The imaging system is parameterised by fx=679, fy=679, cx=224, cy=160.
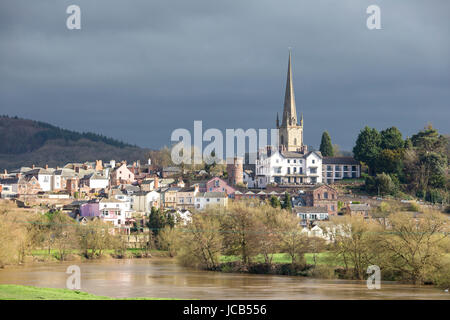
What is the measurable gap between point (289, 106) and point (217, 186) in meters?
30.0

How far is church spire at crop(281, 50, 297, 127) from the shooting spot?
11999cm

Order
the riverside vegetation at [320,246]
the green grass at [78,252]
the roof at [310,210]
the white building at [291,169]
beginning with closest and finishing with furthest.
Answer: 1. the riverside vegetation at [320,246]
2. the green grass at [78,252]
3. the roof at [310,210]
4. the white building at [291,169]

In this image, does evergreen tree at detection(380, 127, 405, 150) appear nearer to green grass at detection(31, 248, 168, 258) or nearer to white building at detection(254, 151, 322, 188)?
white building at detection(254, 151, 322, 188)

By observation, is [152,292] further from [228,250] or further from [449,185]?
[449,185]

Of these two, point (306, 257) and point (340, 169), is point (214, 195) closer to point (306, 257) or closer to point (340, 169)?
point (340, 169)

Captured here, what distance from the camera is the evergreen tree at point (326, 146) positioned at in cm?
11531

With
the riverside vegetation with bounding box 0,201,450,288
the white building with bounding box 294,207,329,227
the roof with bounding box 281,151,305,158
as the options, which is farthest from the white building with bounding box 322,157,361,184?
the riverside vegetation with bounding box 0,201,450,288

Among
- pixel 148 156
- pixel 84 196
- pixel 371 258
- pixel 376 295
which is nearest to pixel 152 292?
pixel 376 295

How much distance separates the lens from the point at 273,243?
2138 inches

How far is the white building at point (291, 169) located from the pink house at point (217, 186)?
6349 mm

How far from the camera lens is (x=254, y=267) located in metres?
54.6

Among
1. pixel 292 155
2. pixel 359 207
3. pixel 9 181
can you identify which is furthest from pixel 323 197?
pixel 9 181

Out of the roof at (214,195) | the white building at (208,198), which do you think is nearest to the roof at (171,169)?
the white building at (208,198)

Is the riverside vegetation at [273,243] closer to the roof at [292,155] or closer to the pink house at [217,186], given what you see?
the pink house at [217,186]
